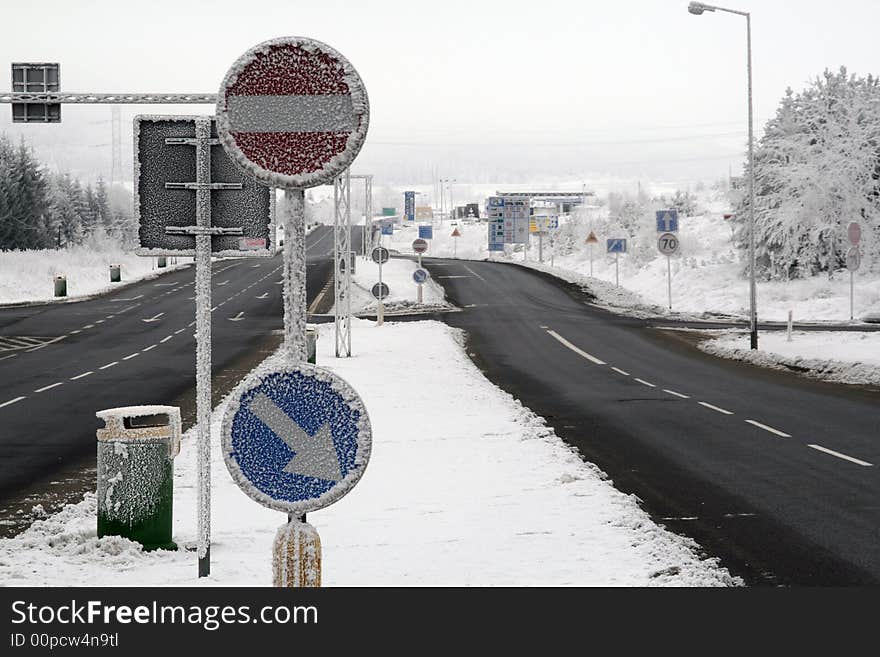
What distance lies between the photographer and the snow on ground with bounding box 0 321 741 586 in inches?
297

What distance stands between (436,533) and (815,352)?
21.2m

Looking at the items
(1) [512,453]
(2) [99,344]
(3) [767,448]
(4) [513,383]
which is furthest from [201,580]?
(2) [99,344]

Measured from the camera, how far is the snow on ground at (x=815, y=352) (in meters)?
24.2

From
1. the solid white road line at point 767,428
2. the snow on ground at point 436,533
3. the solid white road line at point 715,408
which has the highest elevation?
the snow on ground at point 436,533

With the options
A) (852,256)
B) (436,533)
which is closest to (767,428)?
(436,533)

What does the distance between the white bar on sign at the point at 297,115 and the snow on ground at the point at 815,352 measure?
20894 millimetres

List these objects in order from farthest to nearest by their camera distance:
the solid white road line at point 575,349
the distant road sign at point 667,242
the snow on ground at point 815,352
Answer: the distant road sign at point 667,242, the solid white road line at point 575,349, the snow on ground at point 815,352

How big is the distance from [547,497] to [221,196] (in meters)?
5.33

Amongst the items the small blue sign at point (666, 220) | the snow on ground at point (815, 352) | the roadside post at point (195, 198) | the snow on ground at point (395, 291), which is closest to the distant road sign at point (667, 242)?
the small blue sign at point (666, 220)

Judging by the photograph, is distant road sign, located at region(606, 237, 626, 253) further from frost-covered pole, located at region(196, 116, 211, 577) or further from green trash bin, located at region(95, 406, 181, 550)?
frost-covered pole, located at region(196, 116, 211, 577)

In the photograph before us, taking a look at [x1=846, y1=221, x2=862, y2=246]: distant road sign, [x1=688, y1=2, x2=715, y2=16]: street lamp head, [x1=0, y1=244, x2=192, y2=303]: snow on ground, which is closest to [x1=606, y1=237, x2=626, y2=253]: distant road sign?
[x1=846, y1=221, x2=862, y2=246]: distant road sign

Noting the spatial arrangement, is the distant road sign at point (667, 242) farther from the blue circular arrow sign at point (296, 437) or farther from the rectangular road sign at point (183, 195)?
the blue circular arrow sign at point (296, 437)

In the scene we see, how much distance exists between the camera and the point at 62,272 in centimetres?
6003

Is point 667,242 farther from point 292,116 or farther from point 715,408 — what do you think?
point 292,116
